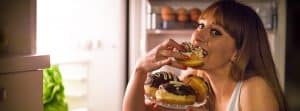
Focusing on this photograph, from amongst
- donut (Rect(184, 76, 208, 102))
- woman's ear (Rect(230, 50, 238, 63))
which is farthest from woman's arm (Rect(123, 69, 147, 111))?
woman's ear (Rect(230, 50, 238, 63))

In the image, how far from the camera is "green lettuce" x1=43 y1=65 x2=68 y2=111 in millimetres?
1346

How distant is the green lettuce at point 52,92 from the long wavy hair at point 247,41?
54 cm

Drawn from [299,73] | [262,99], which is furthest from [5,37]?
[299,73]

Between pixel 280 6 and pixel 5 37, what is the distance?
32.0 inches

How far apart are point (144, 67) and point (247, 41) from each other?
292mm

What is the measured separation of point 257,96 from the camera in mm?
1131

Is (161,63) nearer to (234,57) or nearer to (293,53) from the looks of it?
(234,57)

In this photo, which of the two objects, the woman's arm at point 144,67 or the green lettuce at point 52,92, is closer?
the woman's arm at point 144,67

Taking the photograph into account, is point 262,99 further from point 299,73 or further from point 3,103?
point 3,103

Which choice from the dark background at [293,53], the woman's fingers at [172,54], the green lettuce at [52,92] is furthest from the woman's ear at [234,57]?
the green lettuce at [52,92]

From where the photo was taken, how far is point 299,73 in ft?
4.27

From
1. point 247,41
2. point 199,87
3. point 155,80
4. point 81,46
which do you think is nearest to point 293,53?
point 247,41

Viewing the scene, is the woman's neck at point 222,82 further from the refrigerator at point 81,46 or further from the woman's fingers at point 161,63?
the refrigerator at point 81,46

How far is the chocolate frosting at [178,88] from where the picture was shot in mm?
1147
